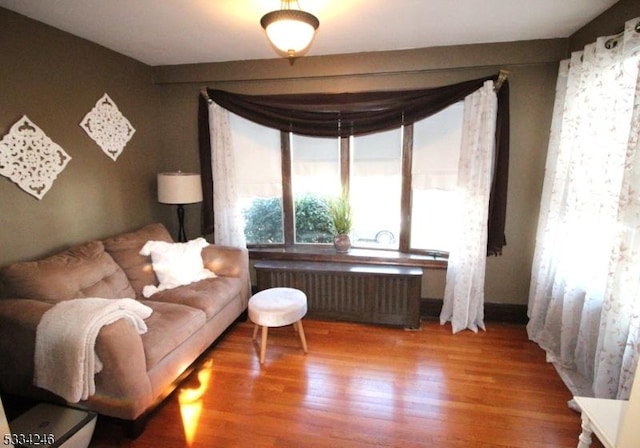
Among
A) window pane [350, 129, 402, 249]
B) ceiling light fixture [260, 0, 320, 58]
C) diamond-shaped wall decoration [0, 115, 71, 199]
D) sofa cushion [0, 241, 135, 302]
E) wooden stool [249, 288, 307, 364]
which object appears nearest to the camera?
ceiling light fixture [260, 0, 320, 58]

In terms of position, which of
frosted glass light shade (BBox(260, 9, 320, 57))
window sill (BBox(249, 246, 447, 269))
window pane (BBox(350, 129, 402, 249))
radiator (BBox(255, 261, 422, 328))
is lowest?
radiator (BBox(255, 261, 422, 328))

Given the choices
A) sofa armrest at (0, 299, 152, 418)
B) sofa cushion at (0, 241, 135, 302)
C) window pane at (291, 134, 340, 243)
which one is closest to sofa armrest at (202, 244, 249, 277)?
sofa cushion at (0, 241, 135, 302)

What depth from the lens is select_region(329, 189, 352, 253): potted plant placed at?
10.8 ft

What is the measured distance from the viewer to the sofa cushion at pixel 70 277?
2.04 meters

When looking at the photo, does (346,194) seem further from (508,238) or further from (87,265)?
(87,265)

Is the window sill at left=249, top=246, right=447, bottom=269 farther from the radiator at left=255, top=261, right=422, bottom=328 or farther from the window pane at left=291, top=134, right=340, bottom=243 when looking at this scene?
the window pane at left=291, top=134, right=340, bottom=243

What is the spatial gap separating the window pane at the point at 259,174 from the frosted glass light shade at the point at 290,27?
1.74 meters

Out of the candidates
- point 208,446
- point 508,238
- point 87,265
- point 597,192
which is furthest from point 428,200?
point 87,265

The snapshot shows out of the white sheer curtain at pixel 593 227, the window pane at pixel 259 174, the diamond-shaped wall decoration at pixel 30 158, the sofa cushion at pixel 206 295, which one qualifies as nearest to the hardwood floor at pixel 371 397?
the white sheer curtain at pixel 593 227

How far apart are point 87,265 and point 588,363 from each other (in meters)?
3.51

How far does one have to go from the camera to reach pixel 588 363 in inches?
85.0

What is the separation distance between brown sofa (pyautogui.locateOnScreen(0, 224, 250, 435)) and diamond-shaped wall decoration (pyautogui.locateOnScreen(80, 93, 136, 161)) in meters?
0.85

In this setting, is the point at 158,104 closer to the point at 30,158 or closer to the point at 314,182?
the point at 30,158

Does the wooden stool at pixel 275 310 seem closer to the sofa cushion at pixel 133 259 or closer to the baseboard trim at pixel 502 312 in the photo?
the sofa cushion at pixel 133 259
